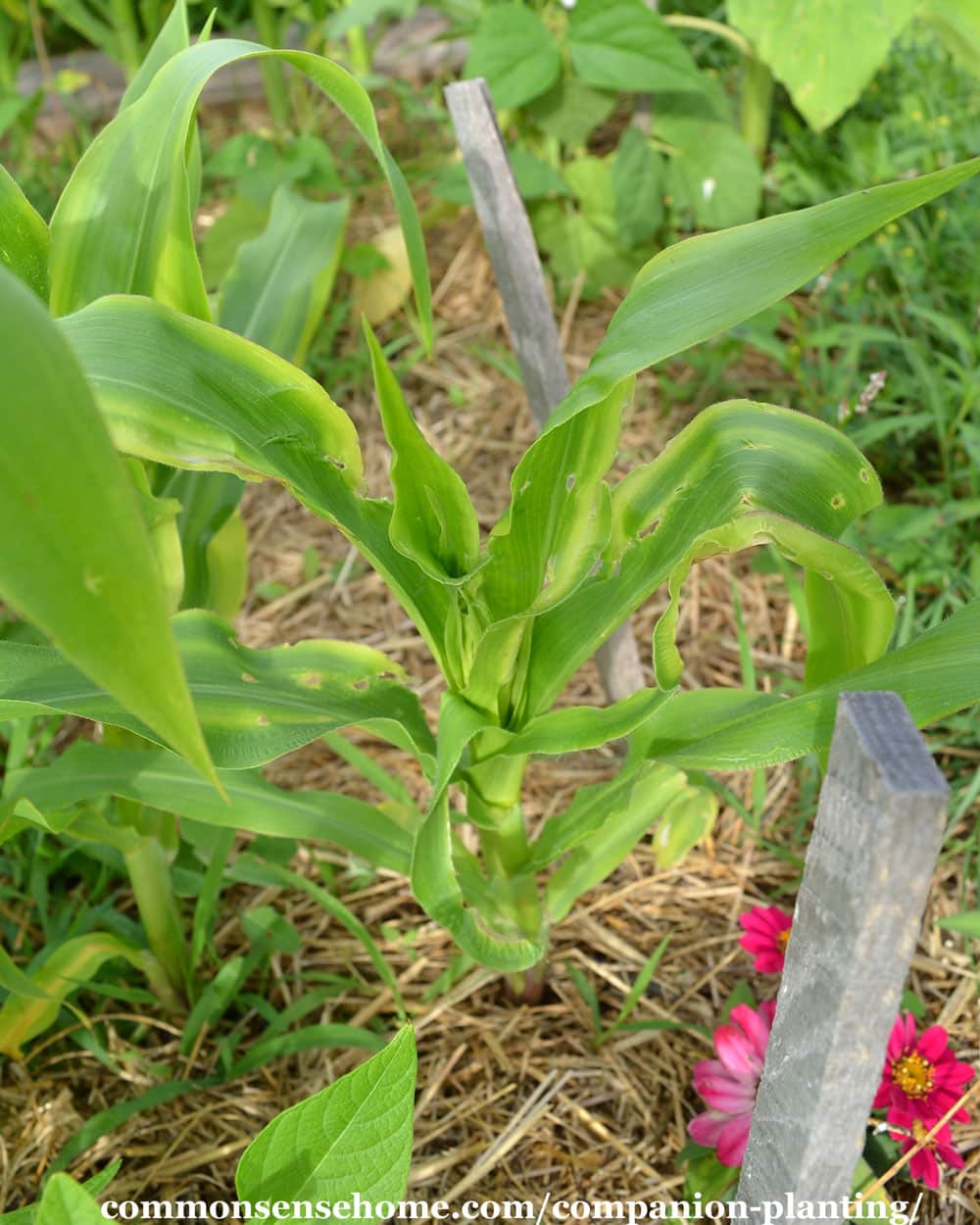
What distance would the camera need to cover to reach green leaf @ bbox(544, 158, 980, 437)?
0.77m

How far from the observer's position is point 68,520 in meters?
0.48

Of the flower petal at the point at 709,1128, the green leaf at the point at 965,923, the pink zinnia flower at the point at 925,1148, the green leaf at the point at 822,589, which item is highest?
the green leaf at the point at 822,589

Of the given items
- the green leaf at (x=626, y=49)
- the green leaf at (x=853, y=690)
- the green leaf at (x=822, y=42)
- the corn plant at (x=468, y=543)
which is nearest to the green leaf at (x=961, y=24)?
the green leaf at (x=822, y=42)

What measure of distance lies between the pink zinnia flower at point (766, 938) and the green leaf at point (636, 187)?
4.19 ft

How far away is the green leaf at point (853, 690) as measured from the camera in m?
0.79

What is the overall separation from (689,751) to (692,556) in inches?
6.5

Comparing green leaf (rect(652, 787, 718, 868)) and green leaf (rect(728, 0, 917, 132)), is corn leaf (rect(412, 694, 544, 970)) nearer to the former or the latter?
green leaf (rect(652, 787, 718, 868))

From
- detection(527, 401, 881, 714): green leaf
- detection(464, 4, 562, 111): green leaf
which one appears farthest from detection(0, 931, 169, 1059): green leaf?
detection(464, 4, 562, 111): green leaf

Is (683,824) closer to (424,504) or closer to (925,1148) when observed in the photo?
(925,1148)

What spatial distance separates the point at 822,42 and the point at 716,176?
0.26 m

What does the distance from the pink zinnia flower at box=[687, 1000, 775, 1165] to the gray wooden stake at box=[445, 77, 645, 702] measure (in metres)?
0.48

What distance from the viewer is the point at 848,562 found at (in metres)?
0.81

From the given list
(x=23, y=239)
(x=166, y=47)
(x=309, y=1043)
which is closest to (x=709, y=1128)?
(x=309, y=1043)

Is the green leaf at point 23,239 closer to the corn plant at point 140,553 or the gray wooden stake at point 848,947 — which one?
the corn plant at point 140,553
